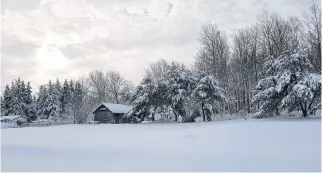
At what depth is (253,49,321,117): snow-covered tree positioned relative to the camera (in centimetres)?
1631

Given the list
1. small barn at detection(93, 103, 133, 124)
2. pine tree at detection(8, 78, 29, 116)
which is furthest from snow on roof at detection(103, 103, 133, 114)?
pine tree at detection(8, 78, 29, 116)

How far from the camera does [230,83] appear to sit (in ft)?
117

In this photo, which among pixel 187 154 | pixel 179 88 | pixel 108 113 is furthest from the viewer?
pixel 108 113

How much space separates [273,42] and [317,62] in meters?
8.47

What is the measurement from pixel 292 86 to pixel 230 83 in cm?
1823

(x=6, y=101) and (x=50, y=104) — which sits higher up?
(x=6, y=101)

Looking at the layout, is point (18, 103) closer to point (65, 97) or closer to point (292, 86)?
point (65, 97)

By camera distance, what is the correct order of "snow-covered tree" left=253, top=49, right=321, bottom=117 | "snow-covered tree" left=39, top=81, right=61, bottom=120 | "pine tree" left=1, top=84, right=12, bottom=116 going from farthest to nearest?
"snow-covered tree" left=39, top=81, right=61, bottom=120
"pine tree" left=1, top=84, right=12, bottom=116
"snow-covered tree" left=253, top=49, right=321, bottom=117

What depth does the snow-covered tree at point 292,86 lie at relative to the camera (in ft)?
53.5

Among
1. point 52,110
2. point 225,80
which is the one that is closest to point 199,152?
point 225,80

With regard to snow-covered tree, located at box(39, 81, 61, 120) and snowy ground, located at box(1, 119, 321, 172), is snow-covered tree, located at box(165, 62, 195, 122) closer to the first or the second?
snowy ground, located at box(1, 119, 321, 172)

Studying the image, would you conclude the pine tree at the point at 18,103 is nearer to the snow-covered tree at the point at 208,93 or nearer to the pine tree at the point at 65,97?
the pine tree at the point at 65,97

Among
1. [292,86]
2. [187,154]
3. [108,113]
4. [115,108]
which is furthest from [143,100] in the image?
[187,154]

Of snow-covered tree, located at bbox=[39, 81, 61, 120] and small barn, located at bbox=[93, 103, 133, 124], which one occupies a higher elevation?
snow-covered tree, located at bbox=[39, 81, 61, 120]
